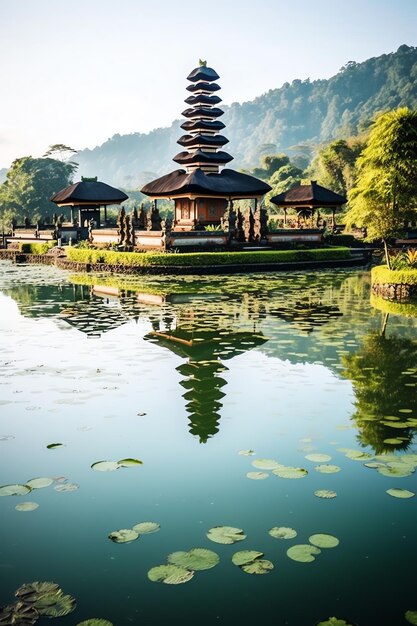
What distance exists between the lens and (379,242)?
3603 centimetres

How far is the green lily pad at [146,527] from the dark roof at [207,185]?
99.5 feet

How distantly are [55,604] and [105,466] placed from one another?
201 cm

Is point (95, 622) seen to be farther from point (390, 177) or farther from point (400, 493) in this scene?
point (390, 177)

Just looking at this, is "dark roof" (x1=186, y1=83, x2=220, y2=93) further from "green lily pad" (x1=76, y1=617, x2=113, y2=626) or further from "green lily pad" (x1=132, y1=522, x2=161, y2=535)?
"green lily pad" (x1=76, y1=617, x2=113, y2=626)

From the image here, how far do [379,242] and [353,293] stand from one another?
62.3 feet

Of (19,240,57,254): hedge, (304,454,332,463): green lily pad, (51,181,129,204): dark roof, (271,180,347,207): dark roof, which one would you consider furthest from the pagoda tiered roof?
(304,454,332,463): green lily pad

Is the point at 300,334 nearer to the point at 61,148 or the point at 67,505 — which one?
the point at 67,505

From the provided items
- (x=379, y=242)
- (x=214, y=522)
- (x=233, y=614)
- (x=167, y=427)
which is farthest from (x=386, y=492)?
(x=379, y=242)

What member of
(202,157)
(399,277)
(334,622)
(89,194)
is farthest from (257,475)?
(89,194)

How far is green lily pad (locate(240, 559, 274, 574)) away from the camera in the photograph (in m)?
3.80

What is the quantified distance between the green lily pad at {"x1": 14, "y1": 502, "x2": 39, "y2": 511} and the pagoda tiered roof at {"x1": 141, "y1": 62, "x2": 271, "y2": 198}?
3011 centimetres

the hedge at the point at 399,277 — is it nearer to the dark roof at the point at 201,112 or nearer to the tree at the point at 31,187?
the dark roof at the point at 201,112

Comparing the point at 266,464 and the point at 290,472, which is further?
the point at 266,464

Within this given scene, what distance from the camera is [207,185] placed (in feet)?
114
